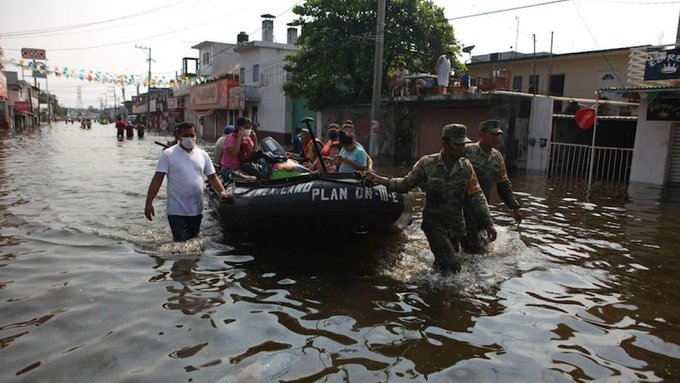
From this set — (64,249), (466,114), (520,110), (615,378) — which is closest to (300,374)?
(615,378)

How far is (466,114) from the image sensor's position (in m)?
19.8

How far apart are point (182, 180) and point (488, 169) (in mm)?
3565

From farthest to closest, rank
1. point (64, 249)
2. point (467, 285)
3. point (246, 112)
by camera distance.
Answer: point (246, 112)
point (64, 249)
point (467, 285)

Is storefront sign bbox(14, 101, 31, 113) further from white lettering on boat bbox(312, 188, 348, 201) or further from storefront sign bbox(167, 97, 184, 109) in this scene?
white lettering on boat bbox(312, 188, 348, 201)

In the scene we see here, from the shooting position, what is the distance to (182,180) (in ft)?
19.9

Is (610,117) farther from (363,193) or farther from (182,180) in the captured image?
(182,180)

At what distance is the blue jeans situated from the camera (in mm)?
6236

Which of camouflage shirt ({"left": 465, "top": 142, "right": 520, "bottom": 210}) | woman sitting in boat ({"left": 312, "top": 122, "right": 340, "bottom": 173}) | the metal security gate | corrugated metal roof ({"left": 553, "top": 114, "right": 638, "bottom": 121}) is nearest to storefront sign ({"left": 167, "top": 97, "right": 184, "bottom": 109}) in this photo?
corrugated metal roof ({"left": 553, "top": 114, "right": 638, "bottom": 121})

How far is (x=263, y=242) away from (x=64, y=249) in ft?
8.34

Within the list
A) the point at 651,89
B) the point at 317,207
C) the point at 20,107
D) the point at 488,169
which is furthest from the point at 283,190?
the point at 20,107

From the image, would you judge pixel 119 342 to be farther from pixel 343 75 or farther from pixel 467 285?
pixel 343 75

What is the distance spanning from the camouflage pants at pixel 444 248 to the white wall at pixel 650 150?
40.4 feet

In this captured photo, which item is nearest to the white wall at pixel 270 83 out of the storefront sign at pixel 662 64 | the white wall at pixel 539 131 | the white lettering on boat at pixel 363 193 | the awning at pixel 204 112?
the awning at pixel 204 112

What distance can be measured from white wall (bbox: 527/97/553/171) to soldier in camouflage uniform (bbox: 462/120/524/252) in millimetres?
12638
